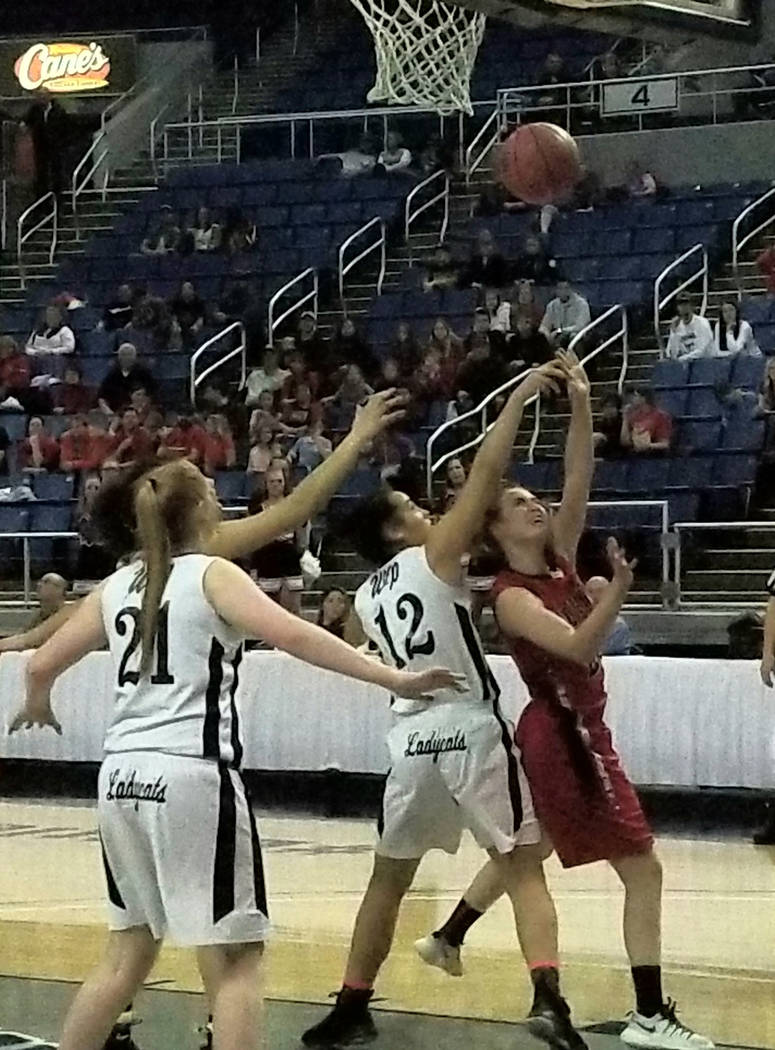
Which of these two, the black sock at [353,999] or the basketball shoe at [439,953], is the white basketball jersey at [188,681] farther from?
the basketball shoe at [439,953]

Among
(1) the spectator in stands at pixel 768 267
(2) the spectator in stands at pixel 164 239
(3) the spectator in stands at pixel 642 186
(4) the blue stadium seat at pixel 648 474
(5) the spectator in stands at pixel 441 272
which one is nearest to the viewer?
(4) the blue stadium seat at pixel 648 474

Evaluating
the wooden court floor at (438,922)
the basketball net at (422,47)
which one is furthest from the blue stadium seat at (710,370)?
the wooden court floor at (438,922)

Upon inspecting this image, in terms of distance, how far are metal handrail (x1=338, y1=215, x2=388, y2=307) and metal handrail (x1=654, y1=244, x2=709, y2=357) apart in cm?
323

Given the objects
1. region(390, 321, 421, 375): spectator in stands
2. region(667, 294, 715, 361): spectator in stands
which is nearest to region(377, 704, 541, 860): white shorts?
region(667, 294, 715, 361): spectator in stands

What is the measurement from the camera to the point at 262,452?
17.6m

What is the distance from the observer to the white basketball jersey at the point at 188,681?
16.8 ft

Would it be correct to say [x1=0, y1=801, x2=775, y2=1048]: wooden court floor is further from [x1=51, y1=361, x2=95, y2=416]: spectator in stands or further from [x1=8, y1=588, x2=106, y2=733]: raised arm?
[x1=51, y1=361, x2=95, y2=416]: spectator in stands

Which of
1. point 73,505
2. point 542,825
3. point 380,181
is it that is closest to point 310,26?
point 380,181

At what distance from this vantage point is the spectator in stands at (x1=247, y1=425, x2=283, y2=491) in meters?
17.3

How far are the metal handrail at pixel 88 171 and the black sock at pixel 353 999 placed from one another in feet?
62.4

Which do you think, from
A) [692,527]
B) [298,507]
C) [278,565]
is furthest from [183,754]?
[692,527]

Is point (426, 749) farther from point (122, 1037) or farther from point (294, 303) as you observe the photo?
point (294, 303)

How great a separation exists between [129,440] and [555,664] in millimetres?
12604

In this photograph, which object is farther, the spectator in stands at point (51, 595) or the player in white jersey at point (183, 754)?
the spectator in stands at point (51, 595)
